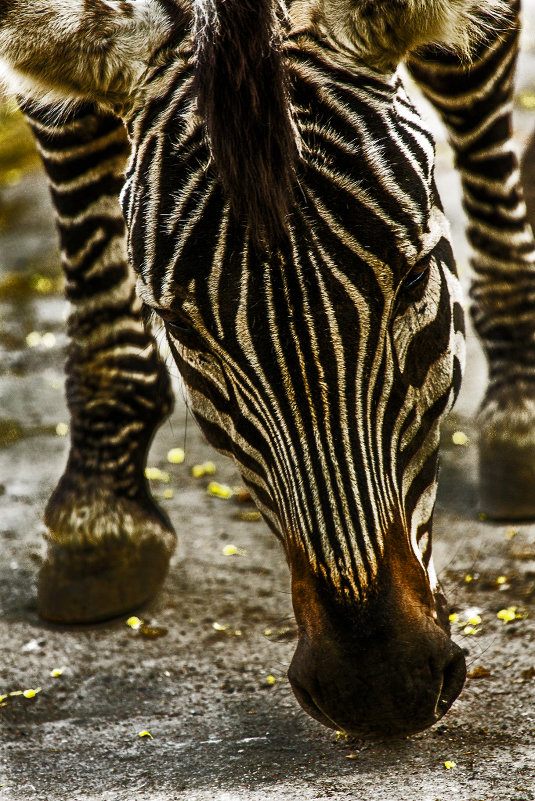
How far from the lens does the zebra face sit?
2.43m

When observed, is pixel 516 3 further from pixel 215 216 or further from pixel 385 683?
pixel 385 683

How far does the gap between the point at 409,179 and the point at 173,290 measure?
2.50ft

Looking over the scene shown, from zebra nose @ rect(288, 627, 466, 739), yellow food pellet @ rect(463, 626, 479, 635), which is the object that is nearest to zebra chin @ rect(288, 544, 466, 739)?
zebra nose @ rect(288, 627, 466, 739)

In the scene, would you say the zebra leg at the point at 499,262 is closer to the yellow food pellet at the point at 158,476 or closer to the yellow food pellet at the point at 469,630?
the yellow food pellet at the point at 469,630

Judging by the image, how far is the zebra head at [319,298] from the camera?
7.97ft

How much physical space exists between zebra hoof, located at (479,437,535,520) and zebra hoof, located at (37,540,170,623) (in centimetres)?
185

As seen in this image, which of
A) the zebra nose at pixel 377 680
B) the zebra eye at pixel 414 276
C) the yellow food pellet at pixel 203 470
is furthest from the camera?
the yellow food pellet at pixel 203 470

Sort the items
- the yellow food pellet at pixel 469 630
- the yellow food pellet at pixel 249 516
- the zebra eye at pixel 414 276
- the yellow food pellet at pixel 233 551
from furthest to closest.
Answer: the yellow food pellet at pixel 249 516, the yellow food pellet at pixel 233 551, the yellow food pellet at pixel 469 630, the zebra eye at pixel 414 276

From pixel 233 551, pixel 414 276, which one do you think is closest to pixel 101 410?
pixel 233 551

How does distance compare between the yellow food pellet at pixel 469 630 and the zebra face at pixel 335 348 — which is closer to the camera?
the zebra face at pixel 335 348

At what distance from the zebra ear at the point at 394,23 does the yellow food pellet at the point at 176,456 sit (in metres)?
3.54

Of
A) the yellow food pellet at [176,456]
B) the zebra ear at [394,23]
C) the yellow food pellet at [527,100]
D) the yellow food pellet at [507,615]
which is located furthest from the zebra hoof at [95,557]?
the yellow food pellet at [527,100]

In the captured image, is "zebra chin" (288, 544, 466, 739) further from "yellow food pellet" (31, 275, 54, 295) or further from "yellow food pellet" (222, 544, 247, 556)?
"yellow food pellet" (31, 275, 54, 295)

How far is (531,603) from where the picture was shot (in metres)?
4.17
